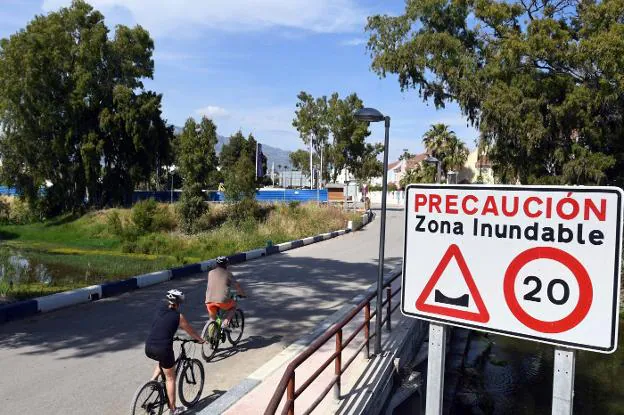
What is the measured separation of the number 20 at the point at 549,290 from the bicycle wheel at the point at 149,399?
438 centimetres

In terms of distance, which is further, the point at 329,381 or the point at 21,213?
the point at 21,213

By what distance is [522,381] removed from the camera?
10.4 meters

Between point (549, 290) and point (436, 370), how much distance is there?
597mm

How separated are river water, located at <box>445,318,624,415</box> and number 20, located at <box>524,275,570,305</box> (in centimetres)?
754

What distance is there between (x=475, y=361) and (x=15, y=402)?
8834mm

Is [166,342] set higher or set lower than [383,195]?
lower

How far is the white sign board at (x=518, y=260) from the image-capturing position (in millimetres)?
1884

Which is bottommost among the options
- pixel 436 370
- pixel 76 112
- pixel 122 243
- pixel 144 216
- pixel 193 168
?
pixel 122 243

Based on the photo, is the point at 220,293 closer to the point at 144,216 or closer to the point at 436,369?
the point at 436,369

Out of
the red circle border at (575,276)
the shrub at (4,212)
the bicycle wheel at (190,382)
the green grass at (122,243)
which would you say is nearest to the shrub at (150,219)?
the green grass at (122,243)

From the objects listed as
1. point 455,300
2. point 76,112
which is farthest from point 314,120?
point 455,300

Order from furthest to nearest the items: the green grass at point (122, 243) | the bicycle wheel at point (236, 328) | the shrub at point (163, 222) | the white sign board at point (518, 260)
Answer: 1. the shrub at point (163, 222)
2. the green grass at point (122, 243)
3. the bicycle wheel at point (236, 328)
4. the white sign board at point (518, 260)

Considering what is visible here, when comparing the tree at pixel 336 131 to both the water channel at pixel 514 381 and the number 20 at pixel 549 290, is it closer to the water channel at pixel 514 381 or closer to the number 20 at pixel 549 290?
the water channel at pixel 514 381

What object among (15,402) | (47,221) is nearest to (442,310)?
(15,402)
